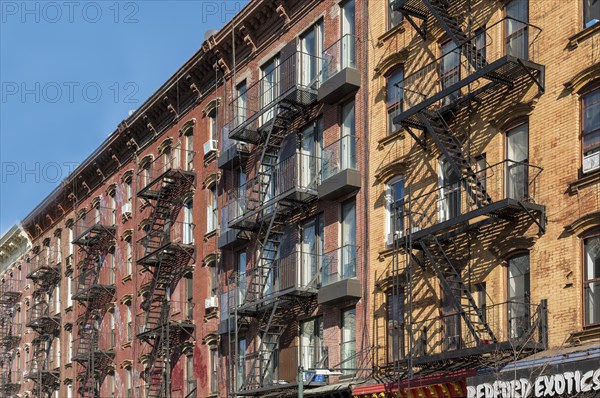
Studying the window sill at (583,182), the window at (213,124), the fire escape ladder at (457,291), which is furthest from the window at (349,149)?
the window at (213,124)

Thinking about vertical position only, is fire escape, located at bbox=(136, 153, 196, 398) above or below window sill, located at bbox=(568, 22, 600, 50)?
below

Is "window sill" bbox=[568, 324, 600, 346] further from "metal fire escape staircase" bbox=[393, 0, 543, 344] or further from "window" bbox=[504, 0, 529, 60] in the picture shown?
"window" bbox=[504, 0, 529, 60]

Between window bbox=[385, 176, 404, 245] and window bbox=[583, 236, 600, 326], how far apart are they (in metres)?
7.30

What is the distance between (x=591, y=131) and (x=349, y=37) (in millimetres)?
12007

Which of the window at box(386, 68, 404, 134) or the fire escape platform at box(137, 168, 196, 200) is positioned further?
the fire escape platform at box(137, 168, 196, 200)

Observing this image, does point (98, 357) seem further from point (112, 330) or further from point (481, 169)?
point (481, 169)

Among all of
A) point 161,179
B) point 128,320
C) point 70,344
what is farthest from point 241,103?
point 70,344

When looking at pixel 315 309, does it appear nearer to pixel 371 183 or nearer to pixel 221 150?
pixel 371 183

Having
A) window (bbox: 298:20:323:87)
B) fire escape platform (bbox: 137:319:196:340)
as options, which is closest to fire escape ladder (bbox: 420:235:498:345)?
window (bbox: 298:20:323:87)

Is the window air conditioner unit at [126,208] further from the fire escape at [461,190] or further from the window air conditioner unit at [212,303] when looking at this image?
the fire escape at [461,190]

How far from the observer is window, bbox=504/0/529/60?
87.1ft

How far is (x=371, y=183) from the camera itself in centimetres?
3228

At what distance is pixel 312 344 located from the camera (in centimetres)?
3441

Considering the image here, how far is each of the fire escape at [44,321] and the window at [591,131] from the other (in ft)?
141
